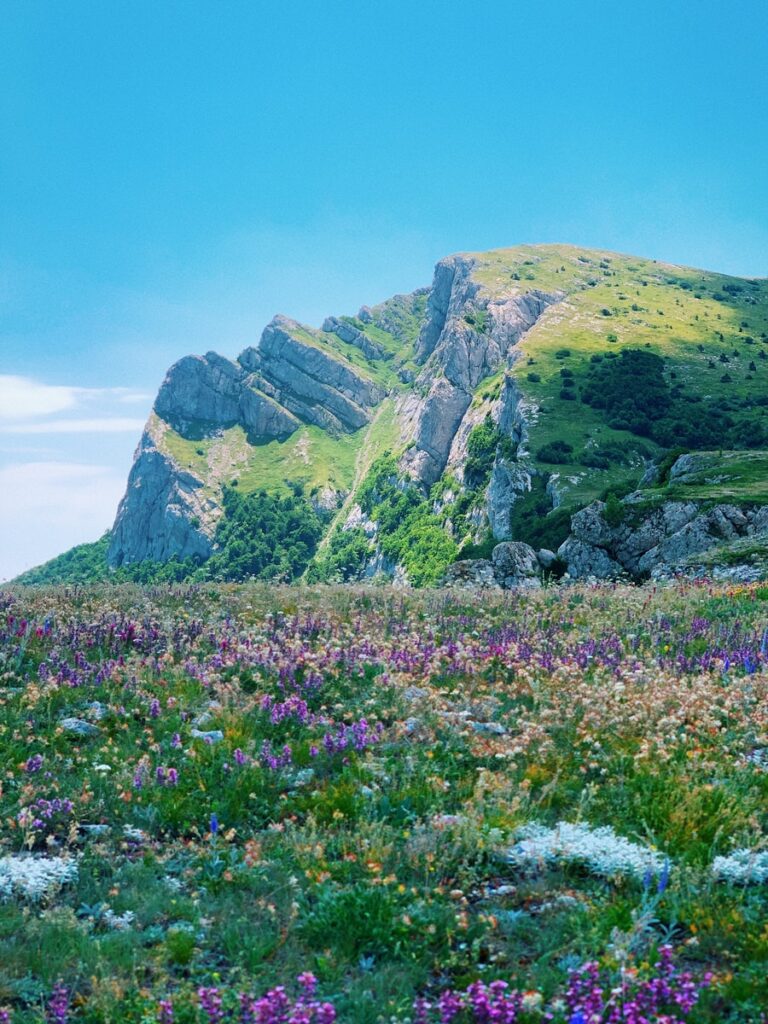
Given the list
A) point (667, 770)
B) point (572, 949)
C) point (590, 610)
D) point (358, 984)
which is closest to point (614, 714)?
point (667, 770)

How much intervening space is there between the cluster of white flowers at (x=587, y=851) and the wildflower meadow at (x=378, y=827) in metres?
0.03

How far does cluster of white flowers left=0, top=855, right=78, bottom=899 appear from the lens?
5203 mm

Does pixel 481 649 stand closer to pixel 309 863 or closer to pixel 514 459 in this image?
pixel 309 863

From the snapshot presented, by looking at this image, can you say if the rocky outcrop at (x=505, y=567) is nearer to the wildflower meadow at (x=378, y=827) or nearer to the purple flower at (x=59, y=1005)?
the wildflower meadow at (x=378, y=827)

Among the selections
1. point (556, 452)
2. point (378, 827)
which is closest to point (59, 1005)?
point (378, 827)

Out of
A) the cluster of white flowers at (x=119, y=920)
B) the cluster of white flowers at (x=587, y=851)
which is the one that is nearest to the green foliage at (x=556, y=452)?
the cluster of white flowers at (x=587, y=851)

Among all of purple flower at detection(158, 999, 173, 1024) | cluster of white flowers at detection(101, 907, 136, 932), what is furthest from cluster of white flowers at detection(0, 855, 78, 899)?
purple flower at detection(158, 999, 173, 1024)

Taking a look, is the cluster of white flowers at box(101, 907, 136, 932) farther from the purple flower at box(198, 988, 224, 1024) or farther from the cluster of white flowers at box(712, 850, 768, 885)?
the cluster of white flowers at box(712, 850, 768, 885)

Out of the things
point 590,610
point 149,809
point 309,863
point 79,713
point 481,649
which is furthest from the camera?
point 590,610

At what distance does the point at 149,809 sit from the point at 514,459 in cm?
13536

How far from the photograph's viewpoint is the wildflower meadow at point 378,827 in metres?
4.20

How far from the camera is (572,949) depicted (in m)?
4.46

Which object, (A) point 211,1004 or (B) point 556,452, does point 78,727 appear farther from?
(B) point 556,452

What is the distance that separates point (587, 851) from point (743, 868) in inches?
44.1
